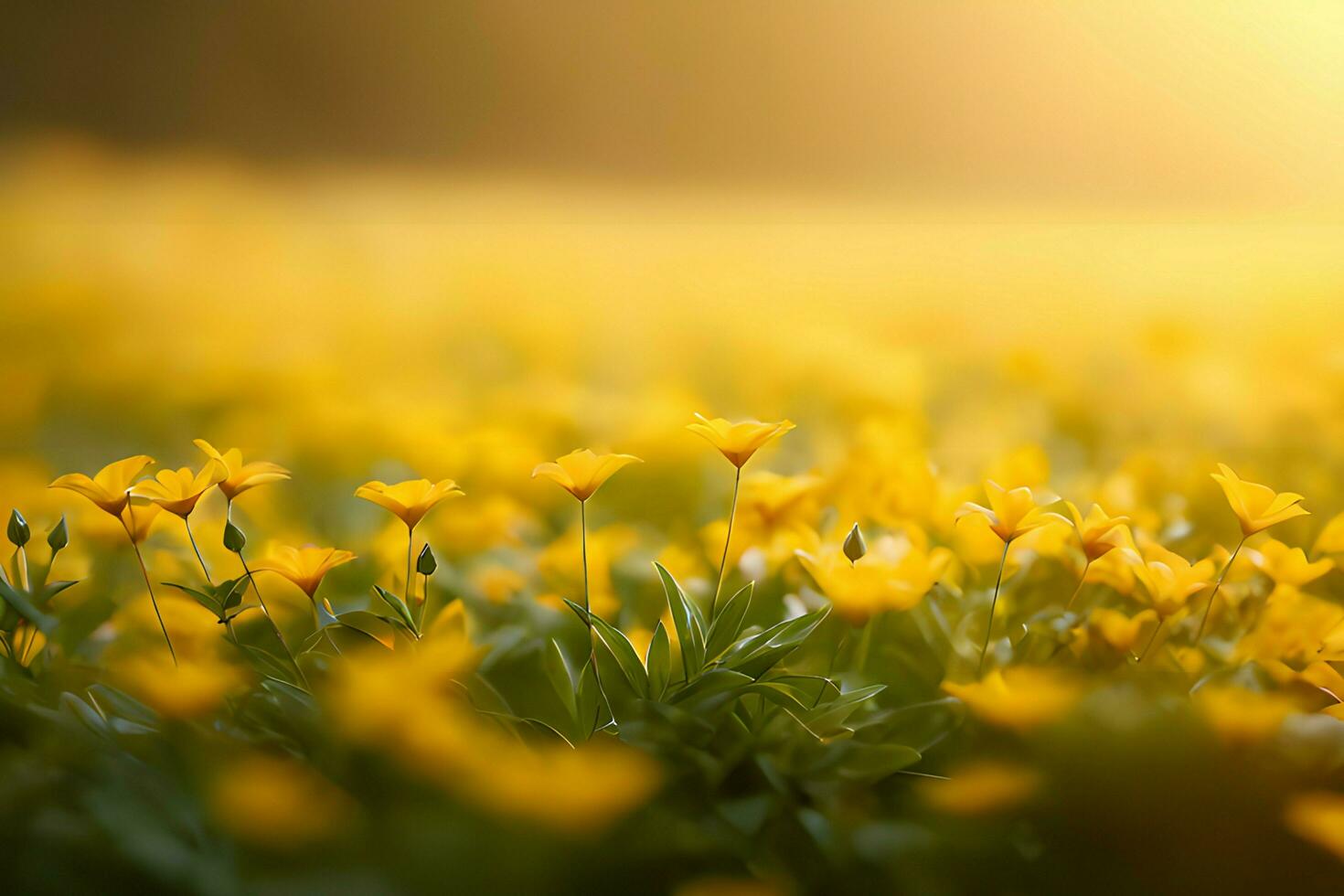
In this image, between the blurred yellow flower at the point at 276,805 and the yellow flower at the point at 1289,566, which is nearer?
the blurred yellow flower at the point at 276,805

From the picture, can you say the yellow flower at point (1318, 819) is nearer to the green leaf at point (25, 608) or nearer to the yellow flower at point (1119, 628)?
the yellow flower at point (1119, 628)

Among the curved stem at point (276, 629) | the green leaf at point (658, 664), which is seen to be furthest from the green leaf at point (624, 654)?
the curved stem at point (276, 629)

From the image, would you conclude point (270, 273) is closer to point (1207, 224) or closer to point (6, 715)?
point (6, 715)

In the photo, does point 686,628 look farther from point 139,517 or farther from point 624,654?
point 139,517

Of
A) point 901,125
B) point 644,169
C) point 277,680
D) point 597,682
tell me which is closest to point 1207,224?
point 901,125

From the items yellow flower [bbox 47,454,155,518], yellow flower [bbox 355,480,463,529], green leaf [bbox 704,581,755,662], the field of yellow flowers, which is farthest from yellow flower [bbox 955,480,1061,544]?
yellow flower [bbox 47,454,155,518]

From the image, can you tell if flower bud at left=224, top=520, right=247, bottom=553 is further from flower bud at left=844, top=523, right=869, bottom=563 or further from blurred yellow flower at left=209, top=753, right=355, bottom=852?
flower bud at left=844, top=523, right=869, bottom=563

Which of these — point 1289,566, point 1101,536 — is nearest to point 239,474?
point 1101,536

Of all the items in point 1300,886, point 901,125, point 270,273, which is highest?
point 901,125
